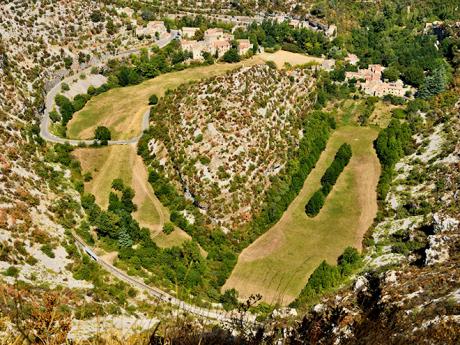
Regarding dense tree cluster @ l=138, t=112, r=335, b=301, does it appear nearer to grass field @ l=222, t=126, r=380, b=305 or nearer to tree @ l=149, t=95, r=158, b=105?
grass field @ l=222, t=126, r=380, b=305

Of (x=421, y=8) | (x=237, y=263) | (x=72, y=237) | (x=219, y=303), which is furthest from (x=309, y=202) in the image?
(x=421, y=8)

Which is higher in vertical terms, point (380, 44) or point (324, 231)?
point (380, 44)

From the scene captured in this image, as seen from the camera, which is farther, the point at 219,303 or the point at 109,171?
the point at 109,171

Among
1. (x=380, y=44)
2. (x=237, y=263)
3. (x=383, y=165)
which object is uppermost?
(x=380, y=44)

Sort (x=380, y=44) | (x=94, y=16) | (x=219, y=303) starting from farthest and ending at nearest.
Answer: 1. (x=380, y=44)
2. (x=94, y=16)
3. (x=219, y=303)

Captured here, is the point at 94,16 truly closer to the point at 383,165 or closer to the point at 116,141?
the point at 116,141

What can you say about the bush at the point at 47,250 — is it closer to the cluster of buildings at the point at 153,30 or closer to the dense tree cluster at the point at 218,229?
the dense tree cluster at the point at 218,229
